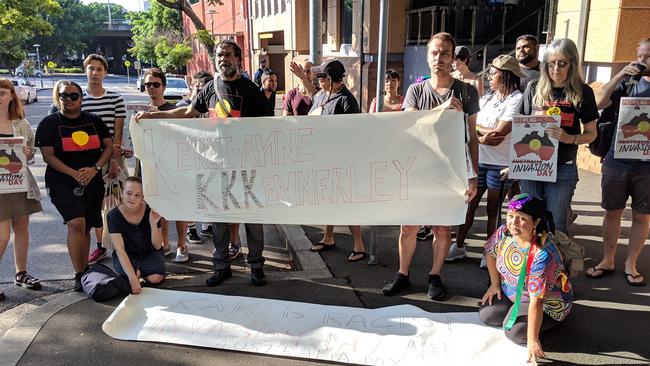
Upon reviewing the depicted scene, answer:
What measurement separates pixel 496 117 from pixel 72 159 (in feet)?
12.2

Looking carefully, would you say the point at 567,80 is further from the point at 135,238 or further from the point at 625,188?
the point at 135,238

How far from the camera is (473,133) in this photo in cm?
383

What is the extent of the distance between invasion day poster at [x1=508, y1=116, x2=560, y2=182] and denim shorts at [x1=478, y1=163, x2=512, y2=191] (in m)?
0.66

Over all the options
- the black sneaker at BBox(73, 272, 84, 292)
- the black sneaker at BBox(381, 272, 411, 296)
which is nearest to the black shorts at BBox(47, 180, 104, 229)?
the black sneaker at BBox(73, 272, 84, 292)

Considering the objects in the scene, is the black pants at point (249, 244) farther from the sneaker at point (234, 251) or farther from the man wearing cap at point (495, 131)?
the man wearing cap at point (495, 131)

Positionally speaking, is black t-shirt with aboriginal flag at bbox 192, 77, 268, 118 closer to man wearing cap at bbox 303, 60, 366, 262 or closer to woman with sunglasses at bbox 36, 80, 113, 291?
man wearing cap at bbox 303, 60, 366, 262

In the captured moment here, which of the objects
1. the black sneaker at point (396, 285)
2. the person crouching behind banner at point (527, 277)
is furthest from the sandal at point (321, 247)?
the person crouching behind banner at point (527, 277)

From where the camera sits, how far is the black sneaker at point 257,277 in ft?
14.4

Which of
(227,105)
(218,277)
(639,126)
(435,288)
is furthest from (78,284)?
(639,126)

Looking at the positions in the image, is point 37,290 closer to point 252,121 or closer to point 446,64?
point 252,121

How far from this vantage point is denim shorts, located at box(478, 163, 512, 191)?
464 centimetres

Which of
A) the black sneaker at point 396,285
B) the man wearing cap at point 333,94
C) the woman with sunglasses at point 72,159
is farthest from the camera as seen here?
the man wearing cap at point 333,94

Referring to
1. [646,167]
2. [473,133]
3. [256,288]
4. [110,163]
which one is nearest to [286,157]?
[256,288]

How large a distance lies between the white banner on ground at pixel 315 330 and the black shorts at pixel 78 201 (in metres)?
0.96
